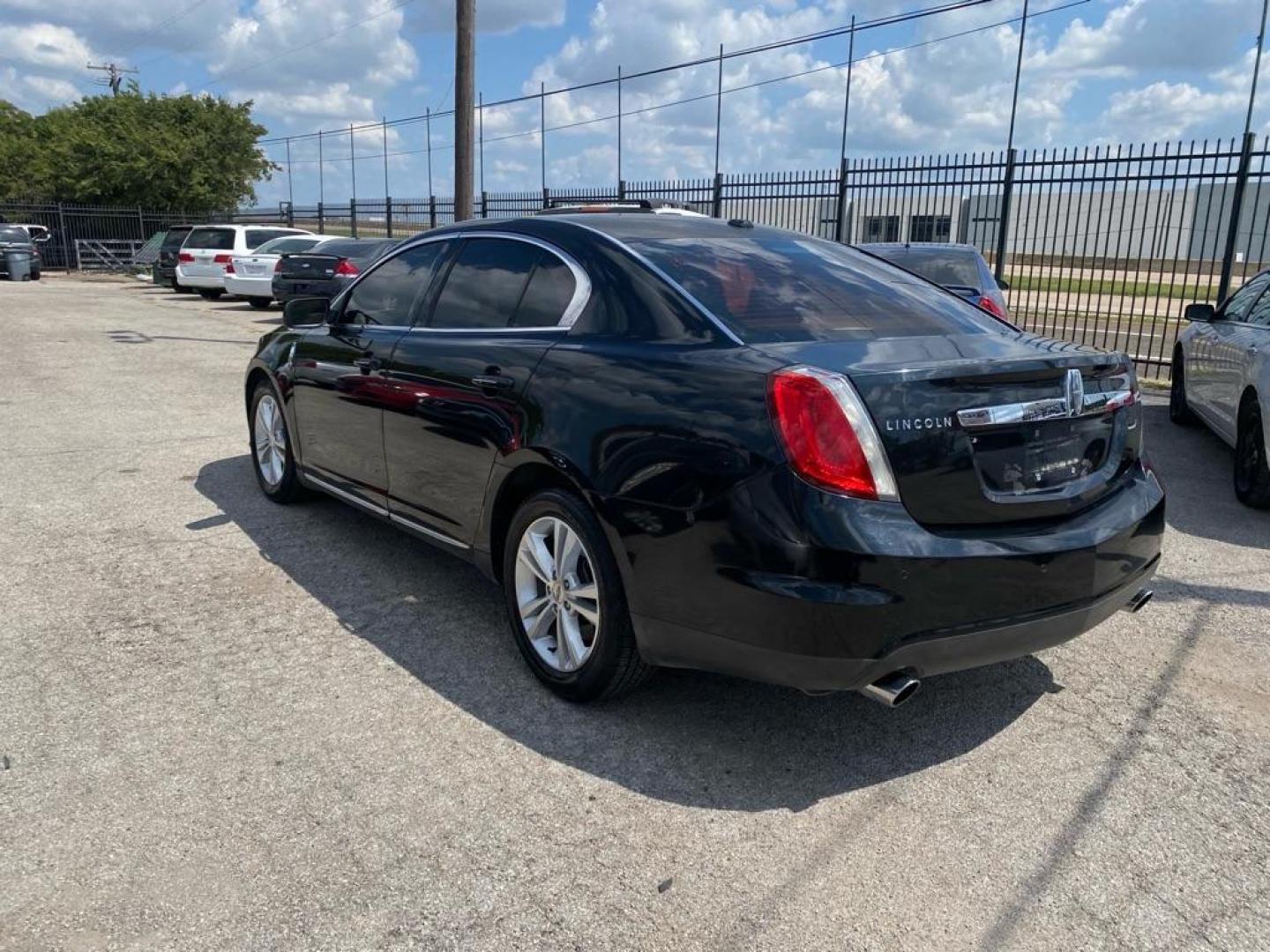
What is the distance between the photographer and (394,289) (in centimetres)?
470

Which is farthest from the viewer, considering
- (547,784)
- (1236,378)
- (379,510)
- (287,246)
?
(287,246)

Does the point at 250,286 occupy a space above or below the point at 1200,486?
above

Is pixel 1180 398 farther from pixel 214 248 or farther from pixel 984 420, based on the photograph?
pixel 214 248

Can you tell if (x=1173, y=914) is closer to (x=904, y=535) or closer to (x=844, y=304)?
(x=904, y=535)

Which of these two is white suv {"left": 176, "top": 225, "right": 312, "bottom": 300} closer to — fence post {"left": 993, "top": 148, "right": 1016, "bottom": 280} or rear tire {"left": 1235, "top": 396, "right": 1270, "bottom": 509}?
fence post {"left": 993, "top": 148, "right": 1016, "bottom": 280}

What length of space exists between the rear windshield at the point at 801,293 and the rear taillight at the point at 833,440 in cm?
41

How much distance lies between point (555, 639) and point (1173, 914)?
2.00 metres

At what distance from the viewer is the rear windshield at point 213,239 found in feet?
70.7

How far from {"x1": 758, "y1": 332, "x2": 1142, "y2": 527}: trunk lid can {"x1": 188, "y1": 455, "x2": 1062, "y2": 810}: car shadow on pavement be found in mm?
850

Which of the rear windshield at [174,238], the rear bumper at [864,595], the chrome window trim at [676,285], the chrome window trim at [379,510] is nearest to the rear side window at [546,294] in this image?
the chrome window trim at [676,285]

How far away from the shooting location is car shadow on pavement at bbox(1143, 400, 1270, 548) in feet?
18.9

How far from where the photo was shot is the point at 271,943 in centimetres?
233

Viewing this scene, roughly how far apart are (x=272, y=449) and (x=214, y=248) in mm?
17983

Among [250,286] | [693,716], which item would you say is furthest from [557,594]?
[250,286]
